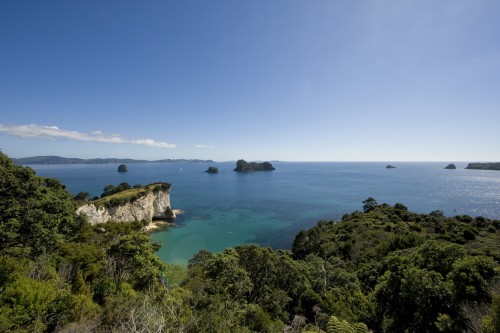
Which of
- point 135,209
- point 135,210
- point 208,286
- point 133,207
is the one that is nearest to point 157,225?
point 135,210

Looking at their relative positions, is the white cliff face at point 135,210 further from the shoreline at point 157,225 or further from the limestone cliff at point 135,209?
the shoreline at point 157,225

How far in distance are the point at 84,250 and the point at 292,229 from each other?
120 ft

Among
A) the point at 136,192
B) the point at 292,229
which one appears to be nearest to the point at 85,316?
the point at 292,229

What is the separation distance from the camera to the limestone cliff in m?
38.5

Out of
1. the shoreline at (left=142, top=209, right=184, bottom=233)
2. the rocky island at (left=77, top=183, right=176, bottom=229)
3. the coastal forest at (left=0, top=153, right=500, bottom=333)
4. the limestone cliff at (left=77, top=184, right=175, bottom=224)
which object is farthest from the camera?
the shoreline at (left=142, top=209, right=184, bottom=233)

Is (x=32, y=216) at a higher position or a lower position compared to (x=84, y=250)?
higher

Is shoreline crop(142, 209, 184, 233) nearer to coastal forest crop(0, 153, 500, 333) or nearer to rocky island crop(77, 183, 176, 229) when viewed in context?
rocky island crop(77, 183, 176, 229)

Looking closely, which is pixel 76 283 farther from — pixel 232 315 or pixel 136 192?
pixel 136 192

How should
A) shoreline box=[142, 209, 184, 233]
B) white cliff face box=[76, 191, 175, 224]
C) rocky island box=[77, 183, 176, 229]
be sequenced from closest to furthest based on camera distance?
1. white cliff face box=[76, 191, 175, 224]
2. rocky island box=[77, 183, 176, 229]
3. shoreline box=[142, 209, 184, 233]

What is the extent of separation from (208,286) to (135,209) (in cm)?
3839

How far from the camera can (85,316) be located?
952 centimetres

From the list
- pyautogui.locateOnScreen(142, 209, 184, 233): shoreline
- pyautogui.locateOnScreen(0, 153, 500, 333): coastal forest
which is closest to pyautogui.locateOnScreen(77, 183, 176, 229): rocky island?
pyautogui.locateOnScreen(142, 209, 184, 233): shoreline

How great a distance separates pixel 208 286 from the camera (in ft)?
46.2

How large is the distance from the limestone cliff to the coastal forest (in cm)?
1783
